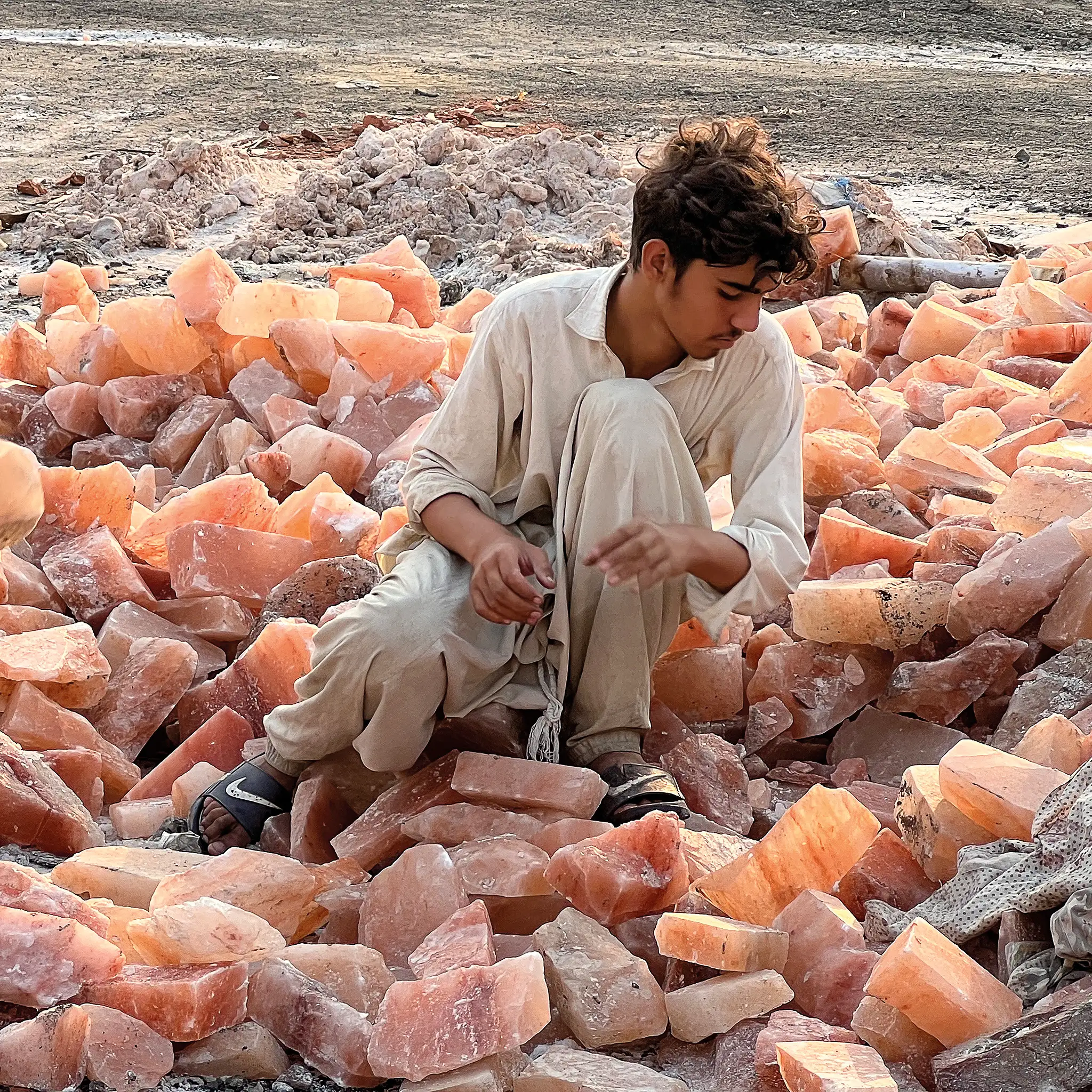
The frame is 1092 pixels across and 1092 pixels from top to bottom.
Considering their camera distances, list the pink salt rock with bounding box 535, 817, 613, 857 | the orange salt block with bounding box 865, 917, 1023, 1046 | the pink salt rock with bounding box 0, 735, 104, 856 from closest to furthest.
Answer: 1. the orange salt block with bounding box 865, 917, 1023, 1046
2. the pink salt rock with bounding box 535, 817, 613, 857
3. the pink salt rock with bounding box 0, 735, 104, 856

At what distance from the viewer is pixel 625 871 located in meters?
1.58

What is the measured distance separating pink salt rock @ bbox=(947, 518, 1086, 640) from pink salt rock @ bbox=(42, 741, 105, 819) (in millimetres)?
1371

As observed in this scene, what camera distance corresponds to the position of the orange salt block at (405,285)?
12.1 feet

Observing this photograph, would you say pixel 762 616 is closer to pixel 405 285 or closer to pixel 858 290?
pixel 405 285

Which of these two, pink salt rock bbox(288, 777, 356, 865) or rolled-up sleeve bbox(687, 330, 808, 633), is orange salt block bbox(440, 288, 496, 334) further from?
pink salt rock bbox(288, 777, 356, 865)

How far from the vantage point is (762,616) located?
2502 mm

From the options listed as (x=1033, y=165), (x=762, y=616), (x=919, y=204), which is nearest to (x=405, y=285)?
(x=762, y=616)

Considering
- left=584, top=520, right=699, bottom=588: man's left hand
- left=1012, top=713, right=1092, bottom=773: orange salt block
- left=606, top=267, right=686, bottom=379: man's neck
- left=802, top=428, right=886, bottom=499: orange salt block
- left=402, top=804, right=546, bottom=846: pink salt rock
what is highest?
left=606, top=267, right=686, bottom=379: man's neck

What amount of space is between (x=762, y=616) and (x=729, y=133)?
0.97 metres

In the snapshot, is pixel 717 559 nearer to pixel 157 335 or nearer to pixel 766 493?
pixel 766 493

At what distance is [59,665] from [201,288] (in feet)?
4.87

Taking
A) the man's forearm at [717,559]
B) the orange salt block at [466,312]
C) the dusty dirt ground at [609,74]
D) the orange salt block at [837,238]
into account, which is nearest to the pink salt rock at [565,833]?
the man's forearm at [717,559]

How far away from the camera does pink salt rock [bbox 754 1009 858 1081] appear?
52.5 inches

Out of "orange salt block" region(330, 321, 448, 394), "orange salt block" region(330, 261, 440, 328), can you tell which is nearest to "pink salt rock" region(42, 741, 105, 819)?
"orange salt block" region(330, 321, 448, 394)
